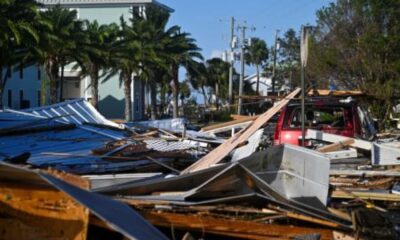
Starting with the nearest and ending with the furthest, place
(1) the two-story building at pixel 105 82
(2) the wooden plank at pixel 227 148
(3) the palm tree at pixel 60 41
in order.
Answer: (2) the wooden plank at pixel 227 148 < (3) the palm tree at pixel 60 41 < (1) the two-story building at pixel 105 82

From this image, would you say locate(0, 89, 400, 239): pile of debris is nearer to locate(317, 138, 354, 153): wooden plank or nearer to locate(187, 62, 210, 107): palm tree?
locate(317, 138, 354, 153): wooden plank

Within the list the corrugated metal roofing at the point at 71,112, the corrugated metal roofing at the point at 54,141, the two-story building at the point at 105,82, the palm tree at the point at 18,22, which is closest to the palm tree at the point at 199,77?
the two-story building at the point at 105,82

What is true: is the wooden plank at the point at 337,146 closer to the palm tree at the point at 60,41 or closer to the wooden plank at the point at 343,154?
the wooden plank at the point at 343,154

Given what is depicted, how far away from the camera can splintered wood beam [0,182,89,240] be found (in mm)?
5438

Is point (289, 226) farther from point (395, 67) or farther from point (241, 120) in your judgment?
point (395, 67)

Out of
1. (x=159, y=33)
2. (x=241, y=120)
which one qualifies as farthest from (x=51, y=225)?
(x=159, y=33)

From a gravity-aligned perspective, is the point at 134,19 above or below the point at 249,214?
above

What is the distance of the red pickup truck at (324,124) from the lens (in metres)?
12.2

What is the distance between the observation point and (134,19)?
181ft

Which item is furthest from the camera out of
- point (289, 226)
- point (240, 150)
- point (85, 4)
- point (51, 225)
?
point (85, 4)

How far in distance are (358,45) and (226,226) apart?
110 ft

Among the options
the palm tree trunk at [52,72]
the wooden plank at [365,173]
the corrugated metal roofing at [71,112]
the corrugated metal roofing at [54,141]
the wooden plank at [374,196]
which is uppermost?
the palm tree trunk at [52,72]

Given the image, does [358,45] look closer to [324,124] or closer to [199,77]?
[324,124]

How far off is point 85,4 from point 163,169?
66.1 m
